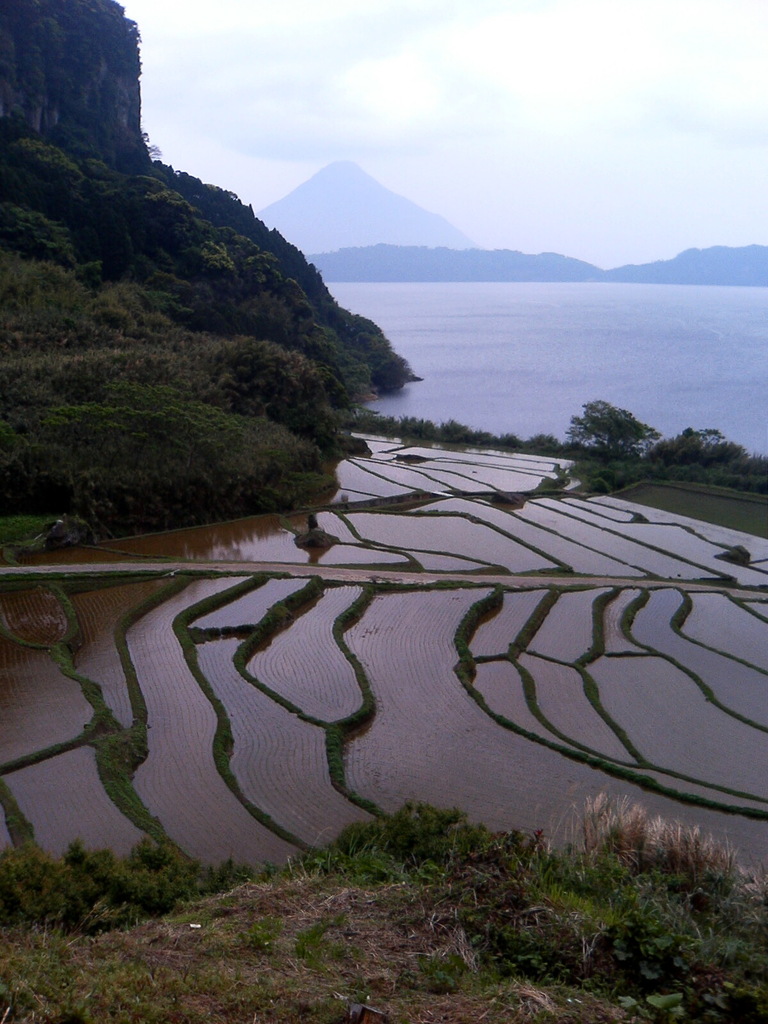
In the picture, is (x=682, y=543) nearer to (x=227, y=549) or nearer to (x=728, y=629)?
(x=728, y=629)

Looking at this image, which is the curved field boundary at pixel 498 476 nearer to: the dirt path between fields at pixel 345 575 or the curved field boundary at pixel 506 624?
the dirt path between fields at pixel 345 575

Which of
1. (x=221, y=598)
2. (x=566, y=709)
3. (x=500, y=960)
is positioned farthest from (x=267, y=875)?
(x=221, y=598)

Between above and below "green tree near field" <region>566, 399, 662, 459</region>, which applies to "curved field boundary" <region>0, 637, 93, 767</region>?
below

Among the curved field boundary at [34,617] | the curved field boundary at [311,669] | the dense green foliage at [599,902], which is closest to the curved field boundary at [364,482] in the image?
the curved field boundary at [311,669]

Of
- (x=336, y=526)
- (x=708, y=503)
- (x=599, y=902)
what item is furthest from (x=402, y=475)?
(x=599, y=902)

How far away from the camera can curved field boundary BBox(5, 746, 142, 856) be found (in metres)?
7.02

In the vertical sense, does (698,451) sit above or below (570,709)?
above

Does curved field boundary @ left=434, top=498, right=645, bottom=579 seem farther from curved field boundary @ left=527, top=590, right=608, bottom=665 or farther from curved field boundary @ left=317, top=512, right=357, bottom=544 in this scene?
curved field boundary @ left=317, top=512, right=357, bottom=544

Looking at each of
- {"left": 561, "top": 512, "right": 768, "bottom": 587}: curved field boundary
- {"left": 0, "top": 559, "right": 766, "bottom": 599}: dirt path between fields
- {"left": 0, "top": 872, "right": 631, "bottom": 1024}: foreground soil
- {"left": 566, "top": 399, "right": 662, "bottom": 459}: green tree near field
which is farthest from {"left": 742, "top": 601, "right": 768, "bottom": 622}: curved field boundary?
{"left": 566, "top": 399, "right": 662, "bottom": 459}: green tree near field

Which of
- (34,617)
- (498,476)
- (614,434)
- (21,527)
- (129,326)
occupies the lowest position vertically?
(34,617)

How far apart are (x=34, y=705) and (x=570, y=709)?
22.7 feet

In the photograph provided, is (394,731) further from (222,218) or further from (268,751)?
(222,218)

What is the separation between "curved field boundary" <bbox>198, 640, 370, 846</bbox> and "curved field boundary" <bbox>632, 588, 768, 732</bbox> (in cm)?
597

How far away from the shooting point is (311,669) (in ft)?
37.3
